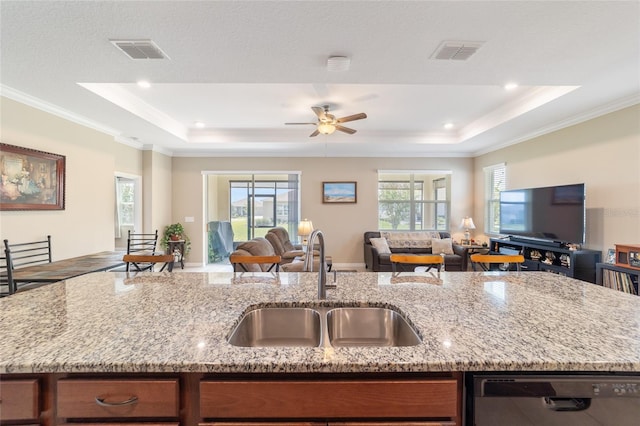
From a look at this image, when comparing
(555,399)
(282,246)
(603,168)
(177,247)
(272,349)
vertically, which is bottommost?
(177,247)

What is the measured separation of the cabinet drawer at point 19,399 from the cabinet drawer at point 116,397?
7cm

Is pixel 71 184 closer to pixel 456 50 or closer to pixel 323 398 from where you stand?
pixel 323 398

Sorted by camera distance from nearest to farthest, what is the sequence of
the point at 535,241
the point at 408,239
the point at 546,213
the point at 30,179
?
the point at 30,179 → the point at 546,213 → the point at 535,241 → the point at 408,239

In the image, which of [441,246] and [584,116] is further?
[441,246]

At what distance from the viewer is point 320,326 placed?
1.31 m

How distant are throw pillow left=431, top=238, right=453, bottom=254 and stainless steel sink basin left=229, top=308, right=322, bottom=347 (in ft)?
17.2

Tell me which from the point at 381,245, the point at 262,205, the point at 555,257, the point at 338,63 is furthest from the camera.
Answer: the point at 262,205

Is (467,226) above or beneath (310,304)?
above

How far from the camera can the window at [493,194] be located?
Answer: 19.0 ft

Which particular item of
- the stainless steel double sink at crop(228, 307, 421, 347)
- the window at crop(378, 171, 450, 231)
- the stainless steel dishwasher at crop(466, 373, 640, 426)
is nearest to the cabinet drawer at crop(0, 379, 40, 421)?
the stainless steel double sink at crop(228, 307, 421, 347)

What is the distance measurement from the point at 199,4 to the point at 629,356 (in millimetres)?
2499

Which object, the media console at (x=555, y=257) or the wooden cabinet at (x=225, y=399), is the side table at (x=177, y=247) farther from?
the media console at (x=555, y=257)

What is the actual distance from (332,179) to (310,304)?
543cm

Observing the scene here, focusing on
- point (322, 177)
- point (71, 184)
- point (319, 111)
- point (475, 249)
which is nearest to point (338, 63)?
point (319, 111)
